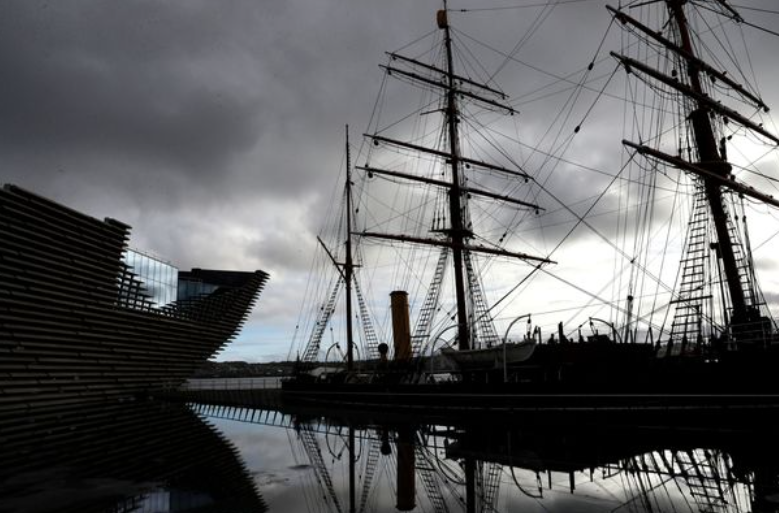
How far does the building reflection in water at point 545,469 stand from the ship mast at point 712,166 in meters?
5.29

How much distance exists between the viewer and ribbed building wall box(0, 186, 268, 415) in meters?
24.0

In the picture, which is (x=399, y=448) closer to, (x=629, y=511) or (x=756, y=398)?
(x=629, y=511)

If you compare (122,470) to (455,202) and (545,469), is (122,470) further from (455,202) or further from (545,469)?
(455,202)

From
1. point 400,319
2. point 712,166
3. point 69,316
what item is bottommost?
point 400,319

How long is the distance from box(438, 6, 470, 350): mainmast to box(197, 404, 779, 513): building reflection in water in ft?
33.8

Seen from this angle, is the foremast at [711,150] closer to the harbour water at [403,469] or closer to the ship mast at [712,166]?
the ship mast at [712,166]

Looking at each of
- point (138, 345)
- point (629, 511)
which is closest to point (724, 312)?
point (629, 511)

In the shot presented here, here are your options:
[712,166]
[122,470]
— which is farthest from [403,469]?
[712,166]

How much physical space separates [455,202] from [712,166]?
1268 centimetres

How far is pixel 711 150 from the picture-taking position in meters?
20.0

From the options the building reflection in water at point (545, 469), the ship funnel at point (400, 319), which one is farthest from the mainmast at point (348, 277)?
the building reflection in water at point (545, 469)

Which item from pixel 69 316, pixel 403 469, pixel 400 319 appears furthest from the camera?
pixel 400 319

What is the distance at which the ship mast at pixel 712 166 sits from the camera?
1770 cm

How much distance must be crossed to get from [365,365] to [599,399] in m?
18.6
